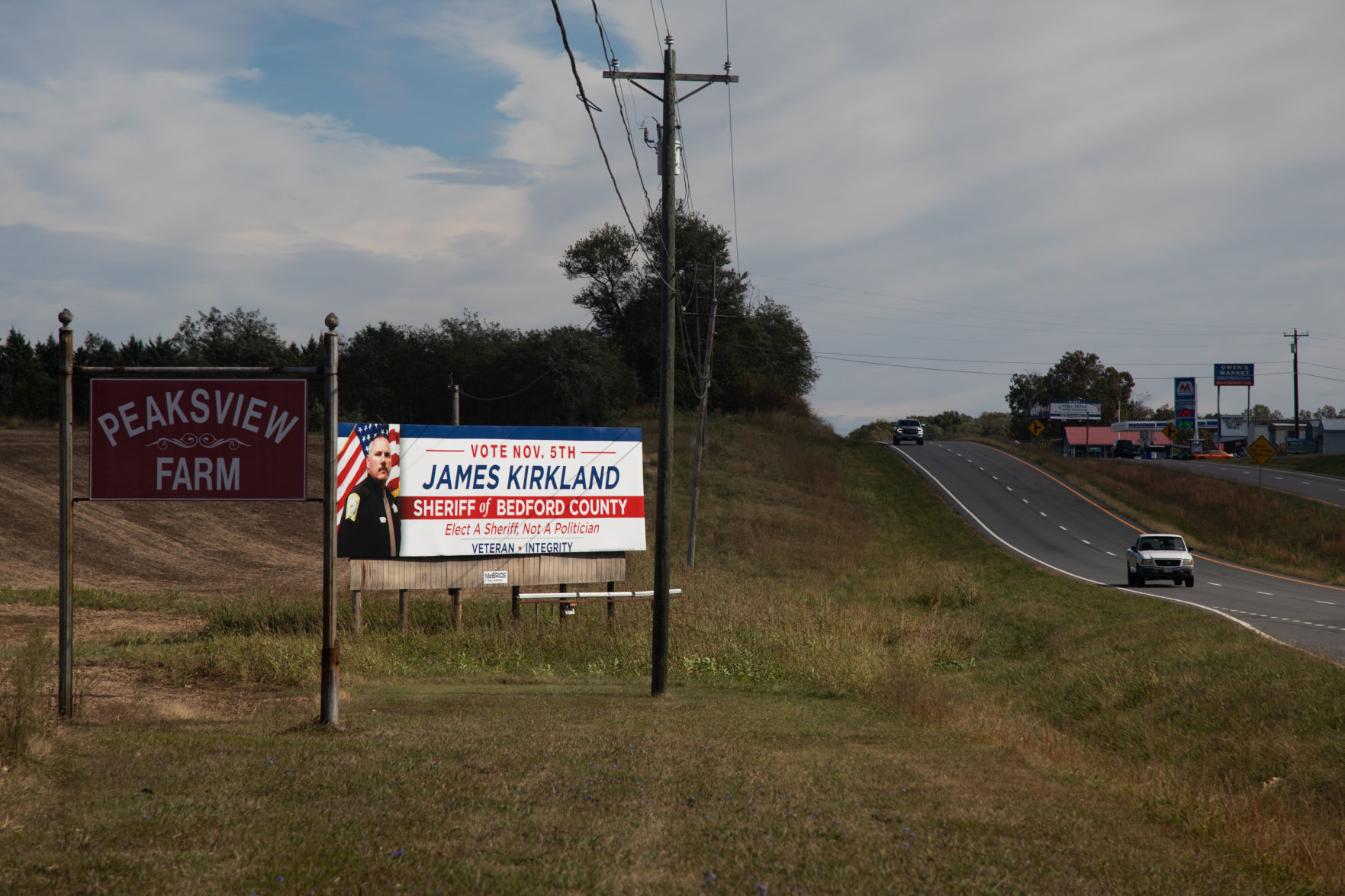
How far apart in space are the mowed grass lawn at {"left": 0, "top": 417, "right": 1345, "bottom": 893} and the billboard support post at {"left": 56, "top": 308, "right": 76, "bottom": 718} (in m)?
0.46

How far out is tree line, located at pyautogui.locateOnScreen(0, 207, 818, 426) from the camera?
256ft

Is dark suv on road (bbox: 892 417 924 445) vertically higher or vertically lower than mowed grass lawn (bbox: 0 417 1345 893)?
higher

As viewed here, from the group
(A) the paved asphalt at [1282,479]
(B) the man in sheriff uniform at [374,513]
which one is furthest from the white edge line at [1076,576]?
(B) the man in sheriff uniform at [374,513]

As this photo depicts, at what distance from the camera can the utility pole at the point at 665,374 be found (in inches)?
547

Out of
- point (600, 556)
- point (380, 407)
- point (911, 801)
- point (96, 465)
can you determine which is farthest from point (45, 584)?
point (380, 407)

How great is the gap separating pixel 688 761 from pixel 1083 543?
139 ft

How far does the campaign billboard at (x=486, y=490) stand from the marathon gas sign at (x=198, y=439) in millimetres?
7774

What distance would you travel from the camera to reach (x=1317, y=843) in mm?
7270

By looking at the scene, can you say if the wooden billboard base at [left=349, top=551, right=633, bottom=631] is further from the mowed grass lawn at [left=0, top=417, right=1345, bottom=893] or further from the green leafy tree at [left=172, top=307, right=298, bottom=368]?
the green leafy tree at [left=172, top=307, right=298, bottom=368]

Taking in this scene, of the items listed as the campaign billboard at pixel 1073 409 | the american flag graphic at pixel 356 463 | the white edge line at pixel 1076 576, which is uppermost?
the campaign billboard at pixel 1073 409

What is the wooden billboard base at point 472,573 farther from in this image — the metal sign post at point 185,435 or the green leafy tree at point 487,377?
the green leafy tree at point 487,377

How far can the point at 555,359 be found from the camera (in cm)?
7812

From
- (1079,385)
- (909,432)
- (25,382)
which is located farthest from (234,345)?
(1079,385)

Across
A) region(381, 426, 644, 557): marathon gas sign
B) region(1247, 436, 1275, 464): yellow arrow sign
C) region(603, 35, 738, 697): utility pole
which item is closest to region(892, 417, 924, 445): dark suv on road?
region(1247, 436, 1275, 464): yellow arrow sign
